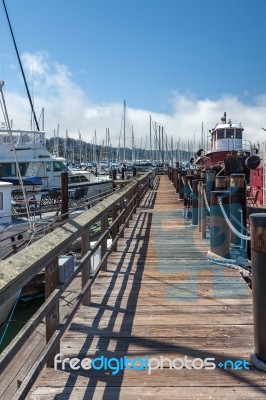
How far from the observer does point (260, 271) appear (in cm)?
339

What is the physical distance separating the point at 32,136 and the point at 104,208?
2687 centimetres

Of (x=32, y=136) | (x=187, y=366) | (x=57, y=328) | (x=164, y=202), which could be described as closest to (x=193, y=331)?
(x=187, y=366)

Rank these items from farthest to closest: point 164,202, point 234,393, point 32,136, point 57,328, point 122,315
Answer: point 32,136 → point 164,202 → point 122,315 → point 57,328 → point 234,393

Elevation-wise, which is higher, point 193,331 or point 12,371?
point 193,331

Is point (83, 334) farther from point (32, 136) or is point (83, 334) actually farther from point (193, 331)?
point (32, 136)

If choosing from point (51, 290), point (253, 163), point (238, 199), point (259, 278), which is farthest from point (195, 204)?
point (51, 290)

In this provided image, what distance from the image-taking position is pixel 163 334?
4.28 m

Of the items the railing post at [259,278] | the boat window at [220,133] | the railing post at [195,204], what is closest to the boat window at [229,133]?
the boat window at [220,133]

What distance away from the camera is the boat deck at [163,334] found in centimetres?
326

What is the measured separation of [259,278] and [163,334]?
133 cm

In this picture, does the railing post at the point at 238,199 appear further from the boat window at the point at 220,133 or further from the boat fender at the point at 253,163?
the boat window at the point at 220,133

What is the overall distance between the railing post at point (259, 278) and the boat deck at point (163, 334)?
0.26 metres

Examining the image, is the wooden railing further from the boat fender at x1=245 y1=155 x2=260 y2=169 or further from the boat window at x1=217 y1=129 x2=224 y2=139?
the boat window at x1=217 y1=129 x2=224 y2=139

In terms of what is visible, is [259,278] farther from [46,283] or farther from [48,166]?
[48,166]
